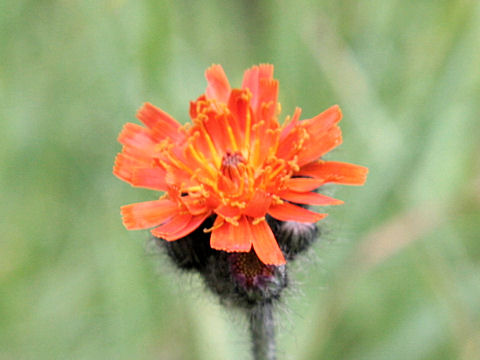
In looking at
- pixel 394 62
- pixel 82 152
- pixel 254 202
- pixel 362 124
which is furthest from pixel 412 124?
pixel 82 152

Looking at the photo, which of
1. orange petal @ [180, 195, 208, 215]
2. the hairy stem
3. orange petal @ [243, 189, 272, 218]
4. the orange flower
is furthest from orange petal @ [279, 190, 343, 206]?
the hairy stem

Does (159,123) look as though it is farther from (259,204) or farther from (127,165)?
(259,204)

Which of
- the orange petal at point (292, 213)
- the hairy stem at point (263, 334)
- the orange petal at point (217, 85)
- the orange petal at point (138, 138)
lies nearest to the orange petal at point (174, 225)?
the orange petal at point (292, 213)

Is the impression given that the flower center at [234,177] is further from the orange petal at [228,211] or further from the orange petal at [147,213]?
the orange petal at [147,213]

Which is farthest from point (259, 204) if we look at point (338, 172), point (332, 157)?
point (332, 157)

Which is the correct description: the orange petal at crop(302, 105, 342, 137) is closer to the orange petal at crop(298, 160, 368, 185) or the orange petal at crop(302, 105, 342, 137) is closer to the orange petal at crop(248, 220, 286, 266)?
the orange petal at crop(298, 160, 368, 185)

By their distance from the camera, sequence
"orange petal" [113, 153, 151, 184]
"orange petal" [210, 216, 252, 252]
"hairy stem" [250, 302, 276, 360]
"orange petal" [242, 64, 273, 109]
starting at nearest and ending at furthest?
"orange petal" [210, 216, 252, 252] < "orange petal" [113, 153, 151, 184] < "hairy stem" [250, 302, 276, 360] < "orange petal" [242, 64, 273, 109]

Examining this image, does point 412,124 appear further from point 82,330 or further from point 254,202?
point 82,330
